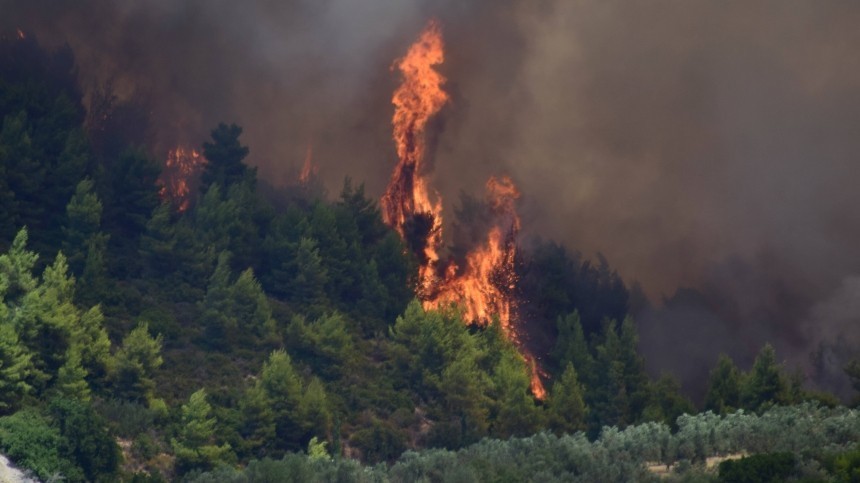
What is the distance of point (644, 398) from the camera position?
3130 inches

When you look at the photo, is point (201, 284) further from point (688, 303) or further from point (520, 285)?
point (688, 303)

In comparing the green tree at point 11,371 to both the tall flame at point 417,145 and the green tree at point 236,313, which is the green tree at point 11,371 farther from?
the tall flame at point 417,145

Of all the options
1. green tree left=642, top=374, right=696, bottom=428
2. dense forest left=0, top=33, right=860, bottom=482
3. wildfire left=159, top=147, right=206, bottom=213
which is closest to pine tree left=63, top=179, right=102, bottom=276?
dense forest left=0, top=33, right=860, bottom=482

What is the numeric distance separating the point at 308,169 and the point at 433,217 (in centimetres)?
852

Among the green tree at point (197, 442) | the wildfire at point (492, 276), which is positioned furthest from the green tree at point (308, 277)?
the green tree at point (197, 442)

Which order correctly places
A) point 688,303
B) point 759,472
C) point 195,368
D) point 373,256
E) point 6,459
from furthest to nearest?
point 688,303
point 373,256
point 195,368
point 6,459
point 759,472

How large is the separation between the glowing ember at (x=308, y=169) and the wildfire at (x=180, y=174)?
5.53m

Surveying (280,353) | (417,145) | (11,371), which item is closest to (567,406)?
(280,353)

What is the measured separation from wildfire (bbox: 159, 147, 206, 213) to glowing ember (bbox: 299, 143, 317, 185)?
5531mm

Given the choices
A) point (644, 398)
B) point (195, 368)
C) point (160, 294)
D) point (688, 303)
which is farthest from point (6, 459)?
point (688, 303)

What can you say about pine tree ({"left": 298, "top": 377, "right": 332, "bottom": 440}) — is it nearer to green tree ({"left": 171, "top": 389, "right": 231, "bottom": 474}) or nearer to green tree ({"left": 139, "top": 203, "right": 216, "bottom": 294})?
green tree ({"left": 171, "top": 389, "right": 231, "bottom": 474})

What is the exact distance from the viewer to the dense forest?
59.6 m

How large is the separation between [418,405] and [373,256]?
11.7 metres

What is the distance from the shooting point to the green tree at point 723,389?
76306 mm
